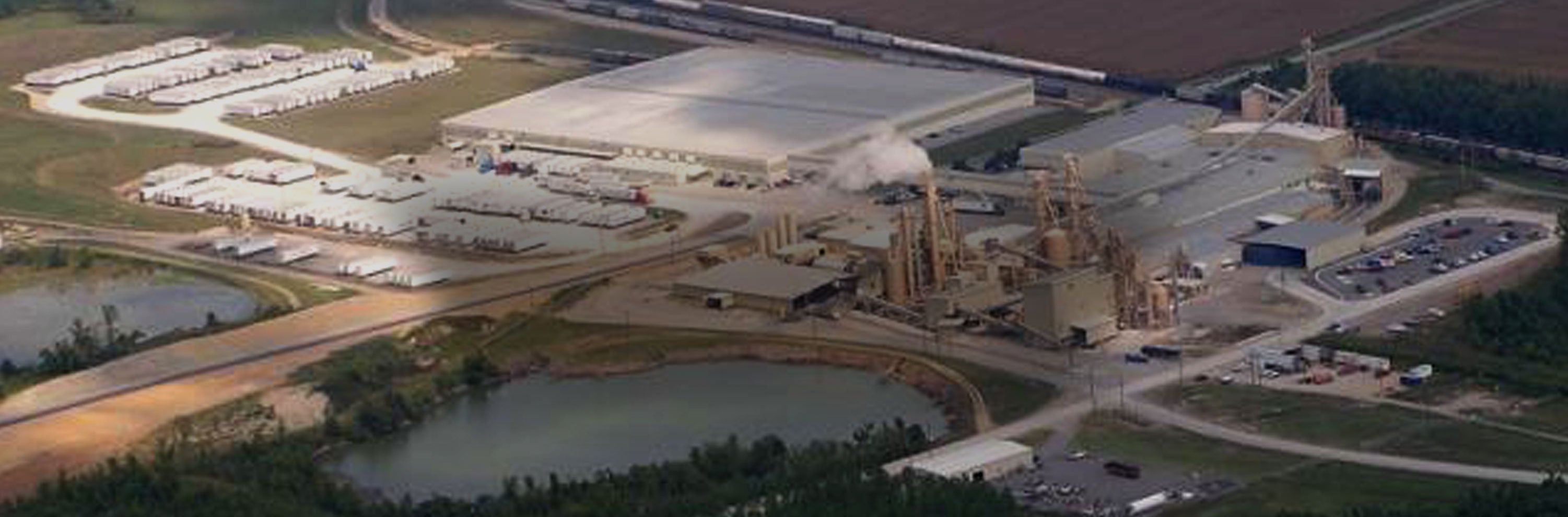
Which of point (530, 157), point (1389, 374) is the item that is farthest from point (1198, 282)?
point (530, 157)

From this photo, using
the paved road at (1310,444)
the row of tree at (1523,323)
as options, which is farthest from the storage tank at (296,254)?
the row of tree at (1523,323)

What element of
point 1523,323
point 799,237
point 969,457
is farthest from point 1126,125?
point 969,457

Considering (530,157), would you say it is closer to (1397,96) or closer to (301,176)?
(301,176)

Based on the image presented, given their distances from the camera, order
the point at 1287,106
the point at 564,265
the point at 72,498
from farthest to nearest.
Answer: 1. the point at 1287,106
2. the point at 564,265
3. the point at 72,498

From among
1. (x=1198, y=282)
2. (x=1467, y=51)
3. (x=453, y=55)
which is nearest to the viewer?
(x=1198, y=282)

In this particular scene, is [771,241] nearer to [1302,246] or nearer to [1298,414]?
[1302,246]
